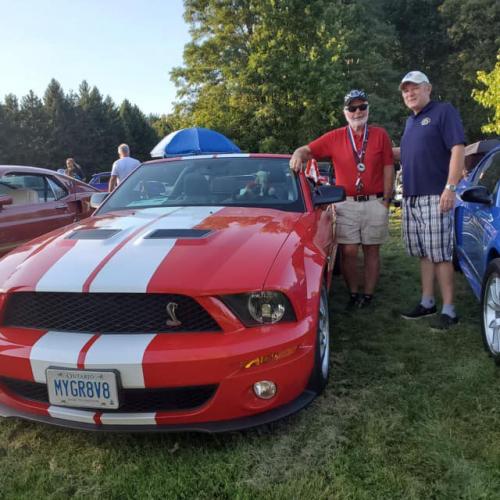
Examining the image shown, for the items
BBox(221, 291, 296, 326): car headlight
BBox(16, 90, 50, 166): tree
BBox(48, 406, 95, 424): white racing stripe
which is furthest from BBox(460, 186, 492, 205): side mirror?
BBox(16, 90, 50, 166): tree

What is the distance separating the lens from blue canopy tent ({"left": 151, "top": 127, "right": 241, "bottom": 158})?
36.0ft

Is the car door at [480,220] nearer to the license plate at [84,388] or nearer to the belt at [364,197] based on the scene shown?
the belt at [364,197]

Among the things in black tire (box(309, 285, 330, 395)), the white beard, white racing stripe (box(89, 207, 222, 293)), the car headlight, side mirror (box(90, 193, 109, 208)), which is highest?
the white beard

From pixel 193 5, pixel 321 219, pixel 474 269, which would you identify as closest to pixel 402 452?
pixel 321 219

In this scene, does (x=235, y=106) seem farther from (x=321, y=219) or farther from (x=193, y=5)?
(x=321, y=219)

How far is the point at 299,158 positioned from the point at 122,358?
2223mm

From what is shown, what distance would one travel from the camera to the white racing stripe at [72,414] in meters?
2.03

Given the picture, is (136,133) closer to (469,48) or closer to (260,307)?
(469,48)

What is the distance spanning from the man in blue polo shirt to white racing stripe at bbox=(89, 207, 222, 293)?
2069 mm

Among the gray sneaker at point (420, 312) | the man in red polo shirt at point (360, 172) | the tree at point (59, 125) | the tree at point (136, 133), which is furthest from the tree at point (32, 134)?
the gray sneaker at point (420, 312)

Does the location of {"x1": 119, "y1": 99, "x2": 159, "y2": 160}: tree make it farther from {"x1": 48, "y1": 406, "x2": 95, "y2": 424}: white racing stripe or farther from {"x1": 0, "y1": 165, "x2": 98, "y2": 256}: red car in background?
{"x1": 48, "y1": 406, "x2": 95, "y2": 424}: white racing stripe

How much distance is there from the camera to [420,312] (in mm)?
4012

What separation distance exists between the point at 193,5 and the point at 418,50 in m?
17.1

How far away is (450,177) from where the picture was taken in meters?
3.53
